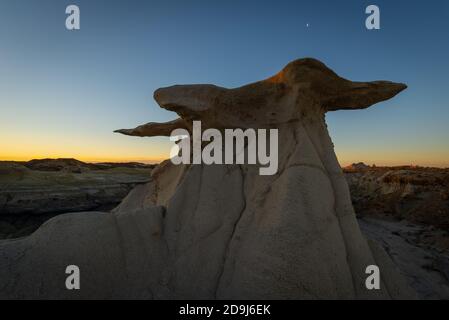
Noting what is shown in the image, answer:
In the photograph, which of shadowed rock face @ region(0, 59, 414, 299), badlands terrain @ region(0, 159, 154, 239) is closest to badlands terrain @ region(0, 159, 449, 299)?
badlands terrain @ region(0, 159, 154, 239)

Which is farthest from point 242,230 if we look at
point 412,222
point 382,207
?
point 382,207

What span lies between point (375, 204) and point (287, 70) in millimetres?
17643

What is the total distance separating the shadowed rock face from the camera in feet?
10.8

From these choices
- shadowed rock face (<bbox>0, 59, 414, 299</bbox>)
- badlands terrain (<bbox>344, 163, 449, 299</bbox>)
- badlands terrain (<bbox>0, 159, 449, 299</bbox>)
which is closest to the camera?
shadowed rock face (<bbox>0, 59, 414, 299</bbox>)

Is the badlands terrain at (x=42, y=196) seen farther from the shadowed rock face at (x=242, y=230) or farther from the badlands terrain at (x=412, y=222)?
the badlands terrain at (x=412, y=222)

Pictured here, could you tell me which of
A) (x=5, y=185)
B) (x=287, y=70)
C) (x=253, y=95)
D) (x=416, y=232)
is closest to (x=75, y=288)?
(x=253, y=95)

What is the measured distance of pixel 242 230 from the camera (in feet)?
13.0

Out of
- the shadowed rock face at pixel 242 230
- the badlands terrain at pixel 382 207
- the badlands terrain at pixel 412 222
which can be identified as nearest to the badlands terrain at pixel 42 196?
the badlands terrain at pixel 382 207

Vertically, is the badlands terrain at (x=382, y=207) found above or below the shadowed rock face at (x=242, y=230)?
below

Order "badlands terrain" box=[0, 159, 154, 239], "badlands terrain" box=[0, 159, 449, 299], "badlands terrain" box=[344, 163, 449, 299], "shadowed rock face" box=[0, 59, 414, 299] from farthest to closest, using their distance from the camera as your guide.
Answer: "badlands terrain" box=[0, 159, 154, 239] → "badlands terrain" box=[0, 159, 449, 299] → "badlands terrain" box=[344, 163, 449, 299] → "shadowed rock face" box=[0, 59, 414, 299]

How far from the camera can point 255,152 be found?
450 cm

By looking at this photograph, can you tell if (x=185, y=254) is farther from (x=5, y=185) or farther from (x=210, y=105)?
(x=5, y=185)

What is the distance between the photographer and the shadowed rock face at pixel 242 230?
330cm

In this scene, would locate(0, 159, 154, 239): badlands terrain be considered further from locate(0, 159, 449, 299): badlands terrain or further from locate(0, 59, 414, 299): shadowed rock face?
locate(0, 59, 414, 299): shadowed rock face
